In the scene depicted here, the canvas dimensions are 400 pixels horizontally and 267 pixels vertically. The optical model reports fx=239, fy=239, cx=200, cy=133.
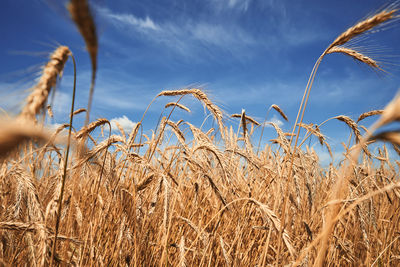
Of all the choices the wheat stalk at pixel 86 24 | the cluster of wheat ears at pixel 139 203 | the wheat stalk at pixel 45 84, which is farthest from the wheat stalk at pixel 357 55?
the wheat stalk at pixel 45 84

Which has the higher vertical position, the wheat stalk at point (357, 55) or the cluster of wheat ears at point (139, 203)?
the wheat stalk at point (357, 55)

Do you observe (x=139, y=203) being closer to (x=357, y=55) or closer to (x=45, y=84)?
(x=45, y=84)

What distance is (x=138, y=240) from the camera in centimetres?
183

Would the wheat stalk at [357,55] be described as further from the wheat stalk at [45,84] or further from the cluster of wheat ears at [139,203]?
the wheat stalk at [45,84]

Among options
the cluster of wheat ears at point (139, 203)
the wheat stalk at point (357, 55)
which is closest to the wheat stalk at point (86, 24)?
the cluster of wheat ears at point (139, 203)

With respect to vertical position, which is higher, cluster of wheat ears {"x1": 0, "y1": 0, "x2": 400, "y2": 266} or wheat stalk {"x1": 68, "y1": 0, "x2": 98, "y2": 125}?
wheat stalk {"x1": 68, "y1": 0, "x2": 98, "y2": 125}

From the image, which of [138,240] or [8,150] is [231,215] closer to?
[138,240]

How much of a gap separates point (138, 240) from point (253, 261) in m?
1.15

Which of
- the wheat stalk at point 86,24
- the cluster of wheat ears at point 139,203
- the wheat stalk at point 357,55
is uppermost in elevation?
the wheat stalk at point 357,55

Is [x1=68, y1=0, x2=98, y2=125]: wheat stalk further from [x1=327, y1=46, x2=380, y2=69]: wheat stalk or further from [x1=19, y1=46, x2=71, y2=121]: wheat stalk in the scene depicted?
[x1=327, y1=46, x2=380, y2=69]: wheat stalk

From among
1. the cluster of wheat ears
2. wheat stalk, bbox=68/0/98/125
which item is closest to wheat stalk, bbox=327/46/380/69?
the cluster of wheat ears

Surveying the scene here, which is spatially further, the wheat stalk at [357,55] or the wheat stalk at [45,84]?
the wheat stalk at [357,55]

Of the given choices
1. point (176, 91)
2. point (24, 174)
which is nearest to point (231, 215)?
point (176, 91)

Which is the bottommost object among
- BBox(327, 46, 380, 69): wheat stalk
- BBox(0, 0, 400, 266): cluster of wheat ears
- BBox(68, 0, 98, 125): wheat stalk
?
BBox(0, 0, 400, 266): cluster of wheat ears
